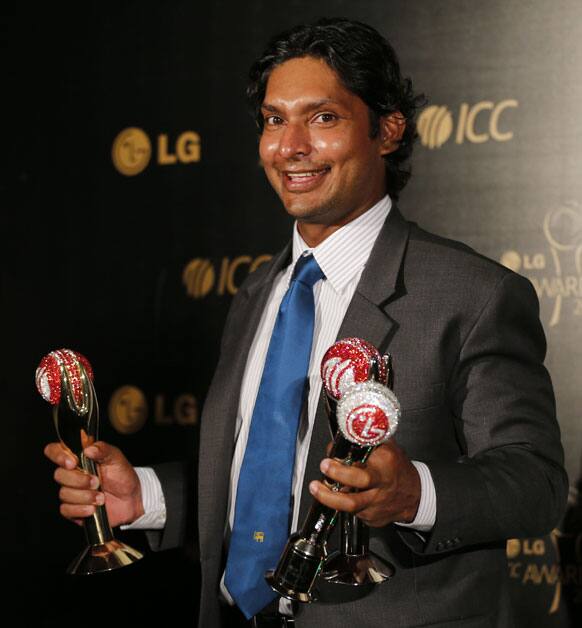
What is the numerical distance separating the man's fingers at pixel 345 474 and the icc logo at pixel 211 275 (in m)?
1.45

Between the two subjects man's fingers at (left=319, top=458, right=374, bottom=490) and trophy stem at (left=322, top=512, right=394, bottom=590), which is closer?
man's fingers at (left=319, top=458, right=374, bottom=490)

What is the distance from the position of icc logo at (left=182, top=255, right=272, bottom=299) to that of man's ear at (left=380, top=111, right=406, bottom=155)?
74cm

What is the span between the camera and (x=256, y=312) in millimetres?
1687

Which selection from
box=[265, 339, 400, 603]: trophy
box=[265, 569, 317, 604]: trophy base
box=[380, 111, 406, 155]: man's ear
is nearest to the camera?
box=[265, 339, 400, 603]: trophy

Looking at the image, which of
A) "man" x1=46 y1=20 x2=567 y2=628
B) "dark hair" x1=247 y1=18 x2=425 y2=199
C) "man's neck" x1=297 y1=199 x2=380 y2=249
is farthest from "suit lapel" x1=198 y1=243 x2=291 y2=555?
"dark hair" x1=247 y1=18 x2=425 y2=199

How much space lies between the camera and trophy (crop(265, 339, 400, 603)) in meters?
0.92

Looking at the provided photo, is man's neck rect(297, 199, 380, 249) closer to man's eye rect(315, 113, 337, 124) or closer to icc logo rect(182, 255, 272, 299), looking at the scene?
man's eye rect(315, 113, 337, 124)

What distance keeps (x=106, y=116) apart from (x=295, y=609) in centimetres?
161

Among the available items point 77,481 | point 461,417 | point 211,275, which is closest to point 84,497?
point 77,481

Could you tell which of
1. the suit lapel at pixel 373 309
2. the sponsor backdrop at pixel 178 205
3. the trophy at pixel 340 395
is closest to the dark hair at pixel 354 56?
the suit lapel at pixel 373 309

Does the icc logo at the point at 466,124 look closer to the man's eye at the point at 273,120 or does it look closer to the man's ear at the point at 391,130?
the man's ear at the point at 391,130

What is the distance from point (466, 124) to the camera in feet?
Answer: 6.97

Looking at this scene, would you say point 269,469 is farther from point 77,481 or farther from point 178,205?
point 178,205

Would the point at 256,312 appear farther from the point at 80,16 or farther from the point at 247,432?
the point at 80,16
